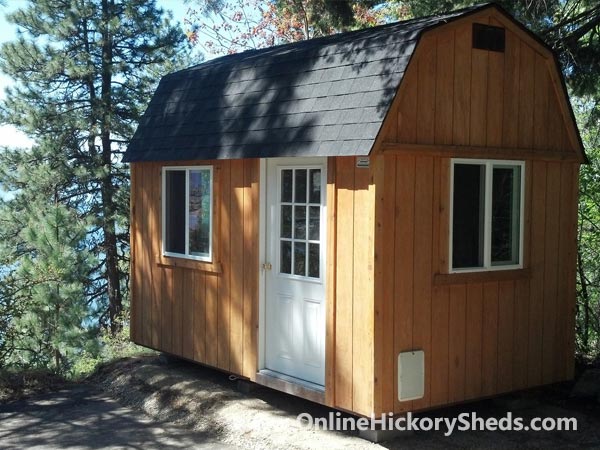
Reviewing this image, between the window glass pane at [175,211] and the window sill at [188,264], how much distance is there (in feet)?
0.39

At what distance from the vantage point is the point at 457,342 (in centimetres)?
648

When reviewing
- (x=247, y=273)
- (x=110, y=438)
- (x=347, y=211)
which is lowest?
(x=110, y=438)

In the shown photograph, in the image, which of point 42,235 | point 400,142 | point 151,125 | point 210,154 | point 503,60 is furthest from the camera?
point 42,235

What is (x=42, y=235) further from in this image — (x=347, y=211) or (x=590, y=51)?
(x=590, y=51)

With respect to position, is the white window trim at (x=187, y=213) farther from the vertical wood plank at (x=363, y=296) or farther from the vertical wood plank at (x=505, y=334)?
the vertical wood plank at (x=505, y=334)

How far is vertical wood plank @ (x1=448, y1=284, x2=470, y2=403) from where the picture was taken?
643 centimetres

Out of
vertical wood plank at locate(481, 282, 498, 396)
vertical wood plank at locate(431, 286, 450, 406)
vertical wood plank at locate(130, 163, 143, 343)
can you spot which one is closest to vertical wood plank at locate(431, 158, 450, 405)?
vertical wood plank at locate(431, 286, 450, 406)

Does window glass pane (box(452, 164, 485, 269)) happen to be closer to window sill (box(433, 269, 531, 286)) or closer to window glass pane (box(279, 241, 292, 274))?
window sill (box(433, 269, 531, 286))

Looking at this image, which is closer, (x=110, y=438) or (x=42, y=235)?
(x=110, y=438)

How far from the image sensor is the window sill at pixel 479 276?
20.8 feet

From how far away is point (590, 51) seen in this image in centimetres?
883

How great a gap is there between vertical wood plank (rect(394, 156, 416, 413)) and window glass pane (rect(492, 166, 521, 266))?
3.52ft

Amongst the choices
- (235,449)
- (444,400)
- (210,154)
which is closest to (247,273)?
(210,154)

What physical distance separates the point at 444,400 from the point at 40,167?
13.3 meters
